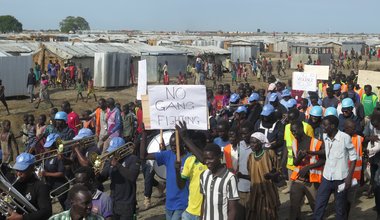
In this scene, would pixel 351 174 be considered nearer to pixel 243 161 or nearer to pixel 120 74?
pixel 243 161

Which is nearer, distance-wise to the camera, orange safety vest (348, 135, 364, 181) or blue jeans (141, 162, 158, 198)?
orange safety vest (348, 135, 364, 181)

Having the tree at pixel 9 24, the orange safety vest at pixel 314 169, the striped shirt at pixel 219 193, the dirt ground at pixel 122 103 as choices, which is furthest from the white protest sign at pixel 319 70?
the tree at pixel 9 24

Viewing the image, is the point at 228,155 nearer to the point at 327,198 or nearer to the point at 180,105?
the point at 180,105

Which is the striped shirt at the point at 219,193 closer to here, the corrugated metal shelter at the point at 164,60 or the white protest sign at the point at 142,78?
the white protest sign at the point at 142,78

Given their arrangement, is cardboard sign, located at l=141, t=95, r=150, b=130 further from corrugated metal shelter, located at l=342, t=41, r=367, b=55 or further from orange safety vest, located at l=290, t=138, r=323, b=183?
corrugated metal shelter, located at l=342, t=41, r=367, b=55

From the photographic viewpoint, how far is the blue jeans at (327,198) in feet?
21.7

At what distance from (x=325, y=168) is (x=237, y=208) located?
2099mm

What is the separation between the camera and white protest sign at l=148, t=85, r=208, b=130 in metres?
6.28

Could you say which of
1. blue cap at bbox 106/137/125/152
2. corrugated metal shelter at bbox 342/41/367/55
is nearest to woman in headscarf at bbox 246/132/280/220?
blue cap at bbox 106/137/125/152

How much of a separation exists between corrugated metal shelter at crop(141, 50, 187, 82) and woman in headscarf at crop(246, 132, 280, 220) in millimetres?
24995

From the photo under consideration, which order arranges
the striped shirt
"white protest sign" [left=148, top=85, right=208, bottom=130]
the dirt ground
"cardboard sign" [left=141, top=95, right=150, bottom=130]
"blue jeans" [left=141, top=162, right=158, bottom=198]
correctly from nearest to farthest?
the striped shirt < "white protest sign" [left=148, top=85, right=208, bottom=130] < "cardboard sign" [left=141, top=95, right=150, bottom=130] < the dirt ground < "blue jeans" [left=141, top=162, right=158, bottom=198]

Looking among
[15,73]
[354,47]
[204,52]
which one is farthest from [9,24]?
[15,73]

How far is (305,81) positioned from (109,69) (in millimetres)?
14857

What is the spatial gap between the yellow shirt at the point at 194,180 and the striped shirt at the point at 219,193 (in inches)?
24.4
